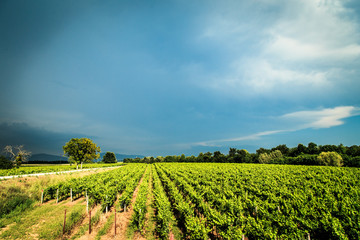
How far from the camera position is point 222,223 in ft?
26.4

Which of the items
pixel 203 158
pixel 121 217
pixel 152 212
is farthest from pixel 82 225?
pixel 203 158

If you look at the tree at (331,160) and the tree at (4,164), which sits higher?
the tree at (4,164)

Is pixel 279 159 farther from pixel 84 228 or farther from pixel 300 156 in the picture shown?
pixel 84 228

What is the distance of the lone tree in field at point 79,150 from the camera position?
55469 mm

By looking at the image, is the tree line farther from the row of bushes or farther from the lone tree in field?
the lone tree in field

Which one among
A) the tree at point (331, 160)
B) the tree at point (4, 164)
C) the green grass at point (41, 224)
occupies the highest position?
the tree at point (4, 164)

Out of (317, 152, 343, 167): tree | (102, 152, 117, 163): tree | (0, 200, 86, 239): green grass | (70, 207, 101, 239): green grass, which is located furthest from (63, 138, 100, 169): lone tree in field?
(317, 152, 343, 167): tree

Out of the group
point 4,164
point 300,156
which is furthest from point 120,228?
point 300,156

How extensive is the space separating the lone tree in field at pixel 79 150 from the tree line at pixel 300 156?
8056cm

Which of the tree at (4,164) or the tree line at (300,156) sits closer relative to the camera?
the tree at (4,164)

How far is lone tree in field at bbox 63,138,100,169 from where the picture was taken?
55.5 m

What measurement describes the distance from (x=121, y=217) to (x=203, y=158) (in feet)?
365

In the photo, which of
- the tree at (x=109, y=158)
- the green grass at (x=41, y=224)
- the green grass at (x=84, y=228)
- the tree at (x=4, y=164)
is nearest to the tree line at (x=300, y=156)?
the tree at (x=109, y=158)

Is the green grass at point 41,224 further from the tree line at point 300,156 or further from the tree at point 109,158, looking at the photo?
the tree at point 109,158
